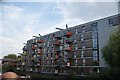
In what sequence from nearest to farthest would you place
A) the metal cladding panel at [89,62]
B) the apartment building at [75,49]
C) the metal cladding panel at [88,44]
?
the apartment building at [75,49] → the metal cladding panel at [89,62] → the metal cladding panel at [88,44]

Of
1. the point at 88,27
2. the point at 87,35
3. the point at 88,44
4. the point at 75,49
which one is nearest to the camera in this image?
the point at 88,44

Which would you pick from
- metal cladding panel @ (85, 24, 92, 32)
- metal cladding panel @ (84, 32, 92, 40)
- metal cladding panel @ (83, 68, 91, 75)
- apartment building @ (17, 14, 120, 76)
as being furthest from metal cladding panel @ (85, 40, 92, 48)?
metal cladding panel @ (83, 68, 91, 75)

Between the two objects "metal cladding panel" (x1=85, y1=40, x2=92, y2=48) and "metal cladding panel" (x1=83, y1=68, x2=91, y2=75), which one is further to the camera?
"metal cladding panel" (x1=85, y1=40, x2=92, y2=48)

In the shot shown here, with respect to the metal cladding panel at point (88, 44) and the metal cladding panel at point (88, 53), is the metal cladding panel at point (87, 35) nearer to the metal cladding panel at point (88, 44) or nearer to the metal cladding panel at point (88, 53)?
the metal cladding panel at point (88, 44)

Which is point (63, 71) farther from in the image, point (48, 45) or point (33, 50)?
point (33, 50)

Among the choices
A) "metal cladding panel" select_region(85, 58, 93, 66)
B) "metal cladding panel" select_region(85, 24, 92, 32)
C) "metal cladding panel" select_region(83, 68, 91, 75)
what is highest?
"metal cladding panel" select_region(85, 24, 92, 32)

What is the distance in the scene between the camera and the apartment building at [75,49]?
18000 mm

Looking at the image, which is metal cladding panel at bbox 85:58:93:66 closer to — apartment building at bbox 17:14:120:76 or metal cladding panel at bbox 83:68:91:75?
apartment building at bbox 17:14:120:76

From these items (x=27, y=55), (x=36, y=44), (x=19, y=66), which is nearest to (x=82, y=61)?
(x=36, y=44)

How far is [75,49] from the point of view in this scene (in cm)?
2181

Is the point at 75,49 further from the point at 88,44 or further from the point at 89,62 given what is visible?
the point at 89,62

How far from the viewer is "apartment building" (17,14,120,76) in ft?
59.1

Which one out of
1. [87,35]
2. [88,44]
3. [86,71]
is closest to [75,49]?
[88,44]

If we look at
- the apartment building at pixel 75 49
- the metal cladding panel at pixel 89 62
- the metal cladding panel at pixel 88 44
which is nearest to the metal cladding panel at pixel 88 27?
the apartment building at pixel 75 49
